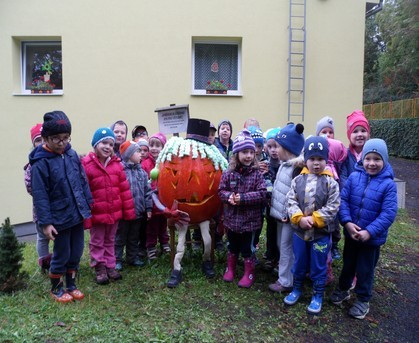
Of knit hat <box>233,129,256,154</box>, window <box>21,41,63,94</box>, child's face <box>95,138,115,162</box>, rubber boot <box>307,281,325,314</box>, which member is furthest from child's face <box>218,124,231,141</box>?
window <box>21,41,63,94</box>

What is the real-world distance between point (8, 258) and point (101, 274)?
39.8 inches

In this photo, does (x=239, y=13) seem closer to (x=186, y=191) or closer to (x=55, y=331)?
(x=186, y=191)

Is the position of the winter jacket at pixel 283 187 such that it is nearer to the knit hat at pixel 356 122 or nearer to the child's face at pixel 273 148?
the child's face at pixel 273 148

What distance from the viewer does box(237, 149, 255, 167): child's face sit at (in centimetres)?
414

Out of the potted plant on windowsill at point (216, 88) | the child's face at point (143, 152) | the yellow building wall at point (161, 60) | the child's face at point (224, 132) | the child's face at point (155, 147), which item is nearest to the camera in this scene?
the child's face at point (143, 152)

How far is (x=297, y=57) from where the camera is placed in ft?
27.9

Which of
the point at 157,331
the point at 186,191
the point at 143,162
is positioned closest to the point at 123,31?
the point at 143,162

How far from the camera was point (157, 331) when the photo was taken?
3.40m

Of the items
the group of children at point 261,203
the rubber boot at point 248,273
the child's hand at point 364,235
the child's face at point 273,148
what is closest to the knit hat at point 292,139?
the group of children at point 261,203

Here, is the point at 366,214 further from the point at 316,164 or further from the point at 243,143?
the point at 243,143

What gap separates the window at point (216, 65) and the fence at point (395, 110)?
16.0m

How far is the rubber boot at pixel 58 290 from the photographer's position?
13.0 feet

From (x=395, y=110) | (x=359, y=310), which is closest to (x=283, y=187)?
(x=359, y=310)

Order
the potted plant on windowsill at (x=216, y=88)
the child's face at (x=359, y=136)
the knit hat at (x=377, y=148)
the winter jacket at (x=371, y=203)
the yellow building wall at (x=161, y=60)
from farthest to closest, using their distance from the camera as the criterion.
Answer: the potted plant on windowsill at (x=216, y=88) < the yellow building wall at (x=161, y=60) < the child's face at (x=359, y=136) < the knit hat at (x=377, y=148) < the winter jacket at (x=371, y=203)
